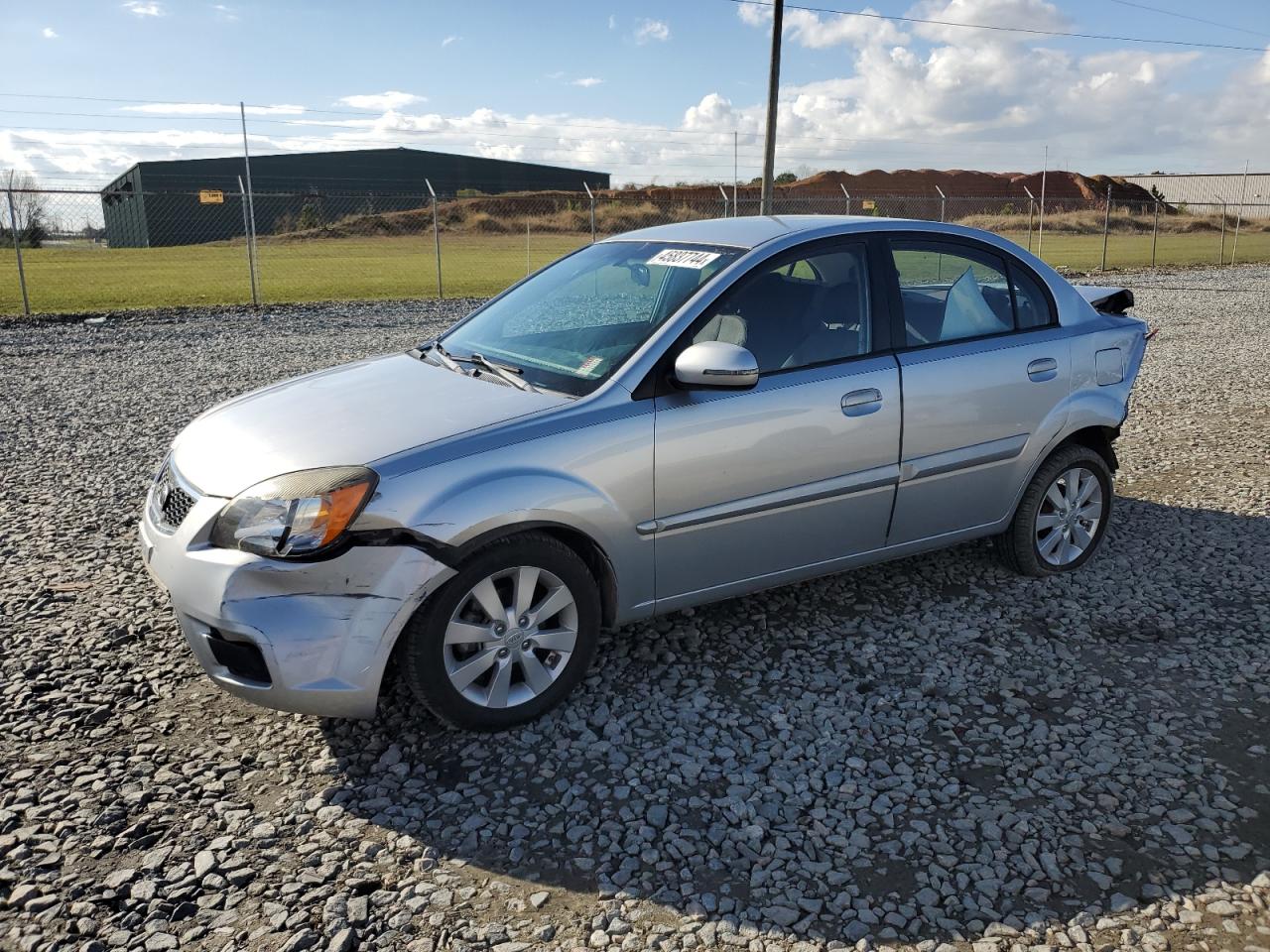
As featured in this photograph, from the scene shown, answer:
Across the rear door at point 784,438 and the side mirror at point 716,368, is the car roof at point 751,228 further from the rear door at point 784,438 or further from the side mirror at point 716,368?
the side mirror at point 716,368

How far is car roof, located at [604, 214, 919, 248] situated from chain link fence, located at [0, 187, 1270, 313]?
10.0 meters

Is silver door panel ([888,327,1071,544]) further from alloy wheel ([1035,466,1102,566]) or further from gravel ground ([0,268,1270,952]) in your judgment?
gravel ground ([0,268,1270,952])

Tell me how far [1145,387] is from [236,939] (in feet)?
32.4

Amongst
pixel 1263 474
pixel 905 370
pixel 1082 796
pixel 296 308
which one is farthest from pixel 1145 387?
pixel 296 308

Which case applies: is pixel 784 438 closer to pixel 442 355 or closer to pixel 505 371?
pixel 505 371

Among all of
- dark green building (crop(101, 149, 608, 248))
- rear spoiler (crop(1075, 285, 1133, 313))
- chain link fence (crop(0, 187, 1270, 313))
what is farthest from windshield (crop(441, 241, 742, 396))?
dark green building (crop(101, 149, 608, 248))

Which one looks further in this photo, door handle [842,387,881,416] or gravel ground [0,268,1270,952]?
door handle [842,387,881,416]

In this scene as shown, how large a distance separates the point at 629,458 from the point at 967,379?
1.71 m

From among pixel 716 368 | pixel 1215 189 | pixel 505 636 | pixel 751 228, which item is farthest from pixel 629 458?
pixel 1215 189

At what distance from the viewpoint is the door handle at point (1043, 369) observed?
4.64m

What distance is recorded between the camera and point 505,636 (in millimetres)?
3465

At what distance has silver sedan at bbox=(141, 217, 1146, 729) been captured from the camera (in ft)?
10.6

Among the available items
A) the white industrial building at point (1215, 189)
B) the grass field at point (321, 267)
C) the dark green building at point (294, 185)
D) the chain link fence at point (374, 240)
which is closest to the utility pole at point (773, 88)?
the chain link fence at point (374, 240)

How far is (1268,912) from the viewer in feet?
8.86
